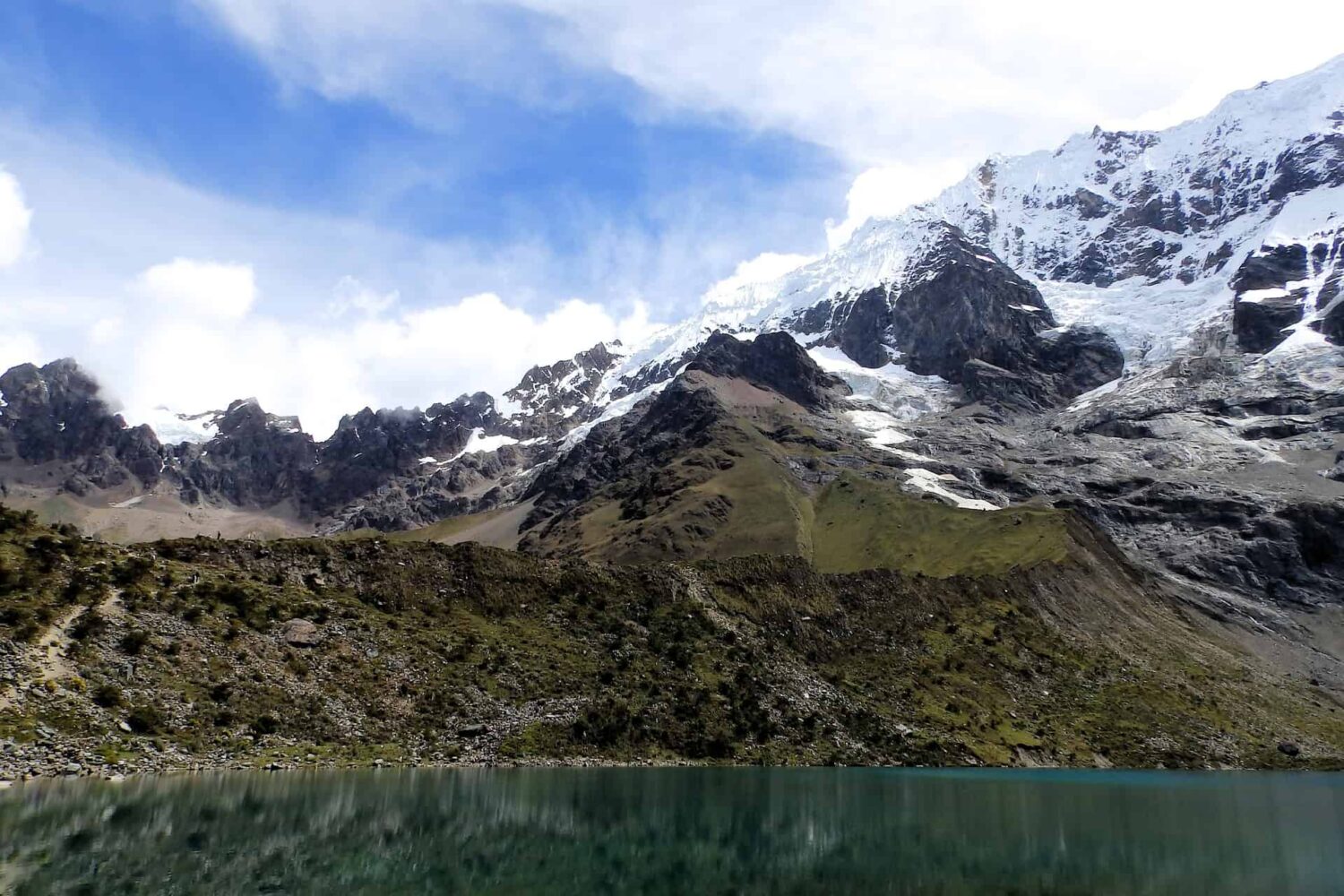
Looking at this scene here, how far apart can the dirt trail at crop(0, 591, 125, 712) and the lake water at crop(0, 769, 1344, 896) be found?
10.4 m

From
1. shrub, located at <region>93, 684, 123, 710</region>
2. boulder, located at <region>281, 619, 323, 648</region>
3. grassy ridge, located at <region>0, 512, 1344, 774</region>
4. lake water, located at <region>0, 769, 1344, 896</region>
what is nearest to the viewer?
lake water, located at <region>0, 769, 1344, 896</region>

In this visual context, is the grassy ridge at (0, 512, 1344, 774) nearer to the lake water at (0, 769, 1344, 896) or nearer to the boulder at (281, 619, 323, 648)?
the boulder at (281, 619, 323, 648)

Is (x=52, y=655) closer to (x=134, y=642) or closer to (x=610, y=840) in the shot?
(x=134, y=642)

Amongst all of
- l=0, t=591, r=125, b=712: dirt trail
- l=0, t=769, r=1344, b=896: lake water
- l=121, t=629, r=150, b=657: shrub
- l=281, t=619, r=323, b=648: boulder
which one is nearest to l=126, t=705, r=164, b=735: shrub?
l=0, t=591, r=125, b=712: dirt trail

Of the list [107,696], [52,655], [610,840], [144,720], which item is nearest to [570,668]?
[144,720]

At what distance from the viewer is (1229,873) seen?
49.7m

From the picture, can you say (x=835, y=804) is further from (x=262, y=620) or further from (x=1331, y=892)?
(x=262, y=620)

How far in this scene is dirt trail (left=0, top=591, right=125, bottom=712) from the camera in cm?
6119

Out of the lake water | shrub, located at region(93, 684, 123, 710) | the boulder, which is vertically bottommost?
the lake water

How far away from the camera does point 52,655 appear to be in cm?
6656

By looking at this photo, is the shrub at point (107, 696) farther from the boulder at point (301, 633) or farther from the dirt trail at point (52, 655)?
the boulder at point (301, 633)

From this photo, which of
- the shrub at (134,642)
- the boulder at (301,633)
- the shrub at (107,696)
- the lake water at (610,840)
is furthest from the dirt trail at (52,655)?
the boulder at (301,633)

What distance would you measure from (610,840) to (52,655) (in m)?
44.0

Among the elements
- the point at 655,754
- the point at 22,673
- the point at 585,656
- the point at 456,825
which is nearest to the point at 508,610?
the point at 585,656
